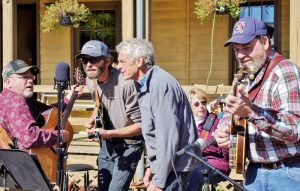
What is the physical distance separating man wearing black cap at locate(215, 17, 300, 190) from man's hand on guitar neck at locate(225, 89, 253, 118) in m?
0.17

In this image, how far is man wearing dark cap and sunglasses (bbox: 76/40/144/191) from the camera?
4996mm

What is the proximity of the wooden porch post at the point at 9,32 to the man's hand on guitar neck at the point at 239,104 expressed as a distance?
7.18m

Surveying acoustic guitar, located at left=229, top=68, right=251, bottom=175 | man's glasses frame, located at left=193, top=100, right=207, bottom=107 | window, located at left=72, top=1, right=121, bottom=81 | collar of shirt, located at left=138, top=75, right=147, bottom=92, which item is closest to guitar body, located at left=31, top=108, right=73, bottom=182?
collar of shirt, located at left=138, top=75, right=147, bottom=92

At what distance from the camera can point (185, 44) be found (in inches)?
440

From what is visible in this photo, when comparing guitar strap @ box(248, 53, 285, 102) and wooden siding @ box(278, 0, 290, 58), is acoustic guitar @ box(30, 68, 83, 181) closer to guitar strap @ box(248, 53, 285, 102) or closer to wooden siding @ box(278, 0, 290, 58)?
guitar strap @ box(248, 53, 285, 102)

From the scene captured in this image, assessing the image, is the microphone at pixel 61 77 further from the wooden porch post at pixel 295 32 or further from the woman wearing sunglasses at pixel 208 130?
the wooden porch post at pixel 295 32

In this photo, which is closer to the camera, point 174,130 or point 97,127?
point 174,130

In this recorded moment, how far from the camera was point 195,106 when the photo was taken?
609 cm

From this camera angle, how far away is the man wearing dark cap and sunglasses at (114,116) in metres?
5.00

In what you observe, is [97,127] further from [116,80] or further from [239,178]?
[239,178]

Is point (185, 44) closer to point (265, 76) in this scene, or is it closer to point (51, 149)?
point (51, 149)

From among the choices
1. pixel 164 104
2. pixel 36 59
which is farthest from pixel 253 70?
pixel 36 59

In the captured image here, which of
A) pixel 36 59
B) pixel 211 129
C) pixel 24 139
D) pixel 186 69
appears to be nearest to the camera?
pixel 24 139

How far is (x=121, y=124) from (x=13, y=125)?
39.3 inches
